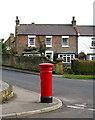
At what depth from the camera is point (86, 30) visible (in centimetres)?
4250

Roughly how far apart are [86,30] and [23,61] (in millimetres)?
15520

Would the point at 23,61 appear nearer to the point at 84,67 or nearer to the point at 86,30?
the point at 84,67

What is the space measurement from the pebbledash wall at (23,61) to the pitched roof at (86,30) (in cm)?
1291

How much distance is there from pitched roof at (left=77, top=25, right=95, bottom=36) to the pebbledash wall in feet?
42.4

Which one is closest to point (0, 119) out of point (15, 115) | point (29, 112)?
point (15, 115)

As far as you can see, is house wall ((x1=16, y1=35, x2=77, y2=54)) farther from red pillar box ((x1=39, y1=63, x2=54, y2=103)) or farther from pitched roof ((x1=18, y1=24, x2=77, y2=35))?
A: red pillar box ((x1=39, y1=63, x2=54, y2=103))

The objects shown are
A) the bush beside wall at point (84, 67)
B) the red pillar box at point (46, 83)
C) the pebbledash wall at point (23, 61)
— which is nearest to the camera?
the red pillar box at point (46, 83)

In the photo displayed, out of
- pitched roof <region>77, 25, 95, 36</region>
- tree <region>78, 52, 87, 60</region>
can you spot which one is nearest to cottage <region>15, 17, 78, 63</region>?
tree <region>78, 52, 87, 60</region>

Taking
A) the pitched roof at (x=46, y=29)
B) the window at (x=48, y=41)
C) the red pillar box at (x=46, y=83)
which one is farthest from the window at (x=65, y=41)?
the red pillar box at (x=46, y=83)

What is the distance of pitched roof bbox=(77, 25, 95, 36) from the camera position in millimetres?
41000

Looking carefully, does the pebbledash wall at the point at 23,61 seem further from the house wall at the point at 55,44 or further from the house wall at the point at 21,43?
the house wall at the point at 55,44

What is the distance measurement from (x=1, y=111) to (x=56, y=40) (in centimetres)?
3308

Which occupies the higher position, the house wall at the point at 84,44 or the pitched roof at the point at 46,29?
the pitched roof at the point at 46,29

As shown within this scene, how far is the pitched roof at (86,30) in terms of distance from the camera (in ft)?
135
